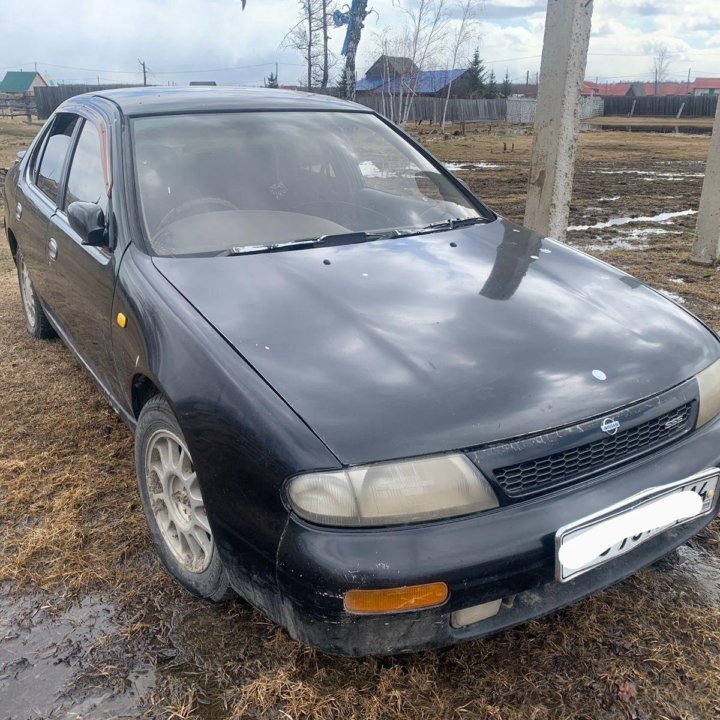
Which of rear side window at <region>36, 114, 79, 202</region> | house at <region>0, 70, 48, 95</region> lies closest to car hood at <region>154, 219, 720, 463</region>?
rear side window at <region>36, 114, 79, 202</region>

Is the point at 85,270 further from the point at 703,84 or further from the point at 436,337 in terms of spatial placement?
the point at 703,84

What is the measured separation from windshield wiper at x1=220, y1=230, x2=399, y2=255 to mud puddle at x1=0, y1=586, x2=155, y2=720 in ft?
4.27

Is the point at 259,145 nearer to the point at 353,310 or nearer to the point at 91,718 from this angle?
the point at 353,310

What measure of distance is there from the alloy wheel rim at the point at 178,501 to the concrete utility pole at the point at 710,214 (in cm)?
624

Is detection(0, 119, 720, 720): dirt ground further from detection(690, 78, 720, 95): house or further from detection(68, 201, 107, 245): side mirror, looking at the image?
detection(690, 78, 720, 95): house

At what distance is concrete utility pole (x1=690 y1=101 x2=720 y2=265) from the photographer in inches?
261

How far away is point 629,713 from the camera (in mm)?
1837

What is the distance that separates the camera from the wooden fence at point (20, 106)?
33.9 meters

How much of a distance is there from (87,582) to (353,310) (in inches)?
51.6

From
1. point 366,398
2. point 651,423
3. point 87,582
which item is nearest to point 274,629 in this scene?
point 87,582

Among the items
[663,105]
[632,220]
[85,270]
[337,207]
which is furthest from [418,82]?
[85,270]

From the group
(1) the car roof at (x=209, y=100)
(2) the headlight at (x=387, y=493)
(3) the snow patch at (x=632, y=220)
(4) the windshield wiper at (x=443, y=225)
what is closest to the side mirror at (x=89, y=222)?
(1) the car roof at (x=209, y=100)

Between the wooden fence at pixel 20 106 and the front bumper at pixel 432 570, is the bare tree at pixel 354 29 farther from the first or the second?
the front bumper at pixel 432 570

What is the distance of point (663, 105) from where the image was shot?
48.7 metres
